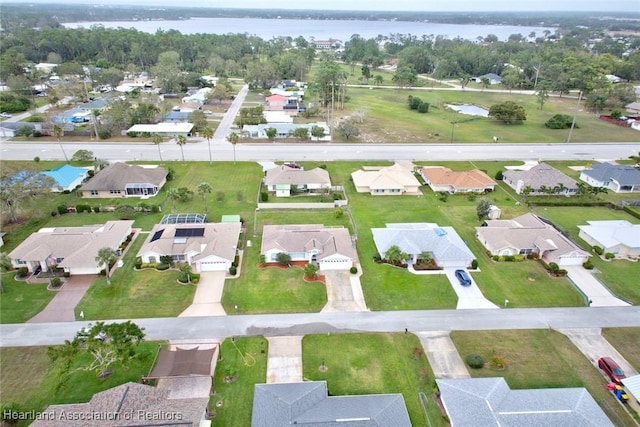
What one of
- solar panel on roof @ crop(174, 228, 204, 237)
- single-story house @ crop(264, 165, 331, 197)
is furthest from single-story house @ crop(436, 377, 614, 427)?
single-story house @ crop(264, 165, 331, 197)

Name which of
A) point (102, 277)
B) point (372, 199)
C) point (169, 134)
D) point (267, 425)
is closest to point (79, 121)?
point (169, 134)

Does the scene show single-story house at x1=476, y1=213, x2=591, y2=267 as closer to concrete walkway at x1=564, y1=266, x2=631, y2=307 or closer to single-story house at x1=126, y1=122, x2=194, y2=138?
concrete walkway at x1=564, y1=266, x2=631, y2=307

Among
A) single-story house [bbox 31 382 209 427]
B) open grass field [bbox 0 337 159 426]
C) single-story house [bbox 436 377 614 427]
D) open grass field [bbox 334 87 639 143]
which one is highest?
single-story house [bbox 31 382 209 427]

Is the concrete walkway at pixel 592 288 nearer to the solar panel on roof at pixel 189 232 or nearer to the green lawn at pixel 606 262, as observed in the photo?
the green lawn at pixel 606 262

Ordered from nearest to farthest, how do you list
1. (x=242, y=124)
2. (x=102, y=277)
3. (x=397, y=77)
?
(x=102, y=277) → (x=242, y=124) → (x=397, y=77)

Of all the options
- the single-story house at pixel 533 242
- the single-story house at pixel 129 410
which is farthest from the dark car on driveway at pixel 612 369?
the single-story house at pixel 129 410

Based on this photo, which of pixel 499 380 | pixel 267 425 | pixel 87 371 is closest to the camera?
pixel 267 425

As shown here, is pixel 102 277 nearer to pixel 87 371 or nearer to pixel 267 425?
pixel 87 371
